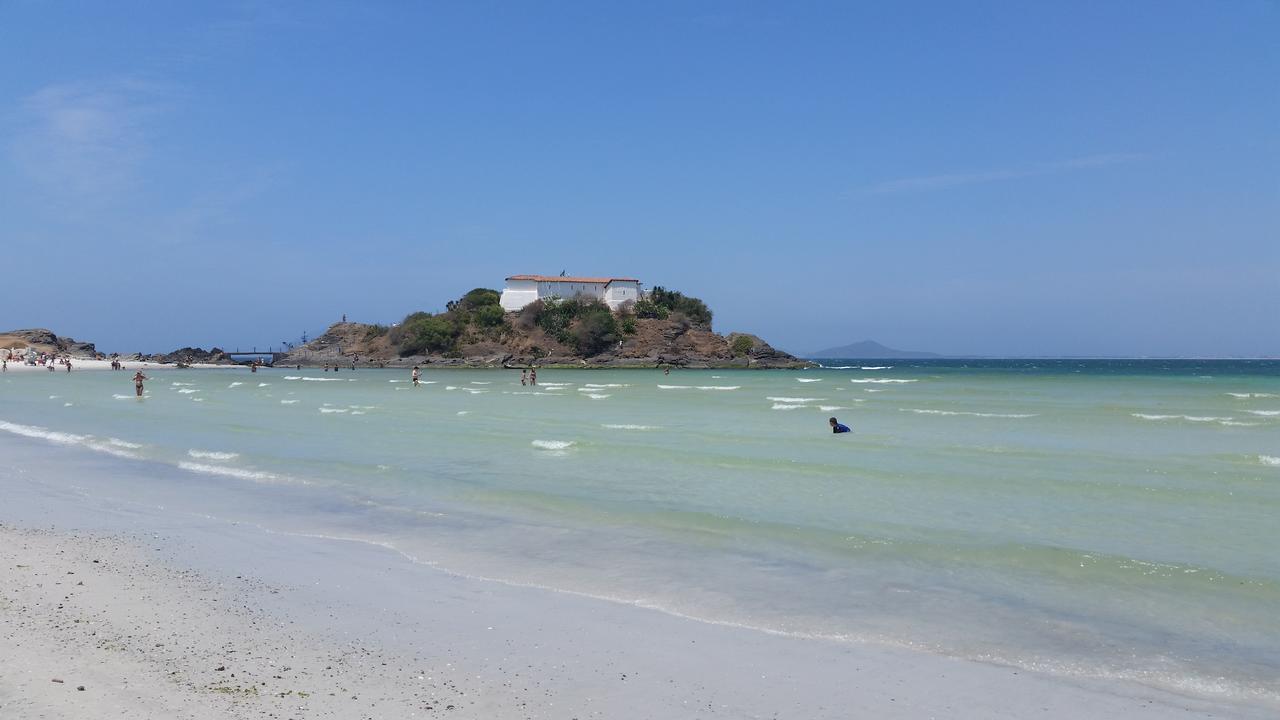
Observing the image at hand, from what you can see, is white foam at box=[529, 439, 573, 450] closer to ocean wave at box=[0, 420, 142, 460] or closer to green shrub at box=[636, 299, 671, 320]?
ocean wave at box=[0, 420, 142, 460]

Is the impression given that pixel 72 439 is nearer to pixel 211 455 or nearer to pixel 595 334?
pixel 211 455

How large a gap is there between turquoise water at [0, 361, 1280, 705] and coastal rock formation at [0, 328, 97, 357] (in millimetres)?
109444

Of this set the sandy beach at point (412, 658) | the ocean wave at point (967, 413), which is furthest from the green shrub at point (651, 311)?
the sandy beach at point (412, 658)

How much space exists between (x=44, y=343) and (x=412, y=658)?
146m

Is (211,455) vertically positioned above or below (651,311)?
below

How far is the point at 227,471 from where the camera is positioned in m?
17.4

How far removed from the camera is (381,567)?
368 inches

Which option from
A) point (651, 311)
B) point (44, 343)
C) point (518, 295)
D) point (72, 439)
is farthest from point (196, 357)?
point (72, 439)

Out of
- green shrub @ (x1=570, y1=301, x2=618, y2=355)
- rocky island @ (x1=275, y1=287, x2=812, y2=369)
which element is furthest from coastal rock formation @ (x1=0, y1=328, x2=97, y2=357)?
green shrub @ (x1=570, y1=301, x2=618, y2=355)

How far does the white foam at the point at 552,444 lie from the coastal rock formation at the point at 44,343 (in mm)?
120637

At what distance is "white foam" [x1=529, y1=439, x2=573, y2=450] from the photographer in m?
21.2

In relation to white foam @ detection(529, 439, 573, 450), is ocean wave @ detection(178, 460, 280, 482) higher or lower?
lower

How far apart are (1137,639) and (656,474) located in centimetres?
1040

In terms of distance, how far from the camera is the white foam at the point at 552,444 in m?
21.2
